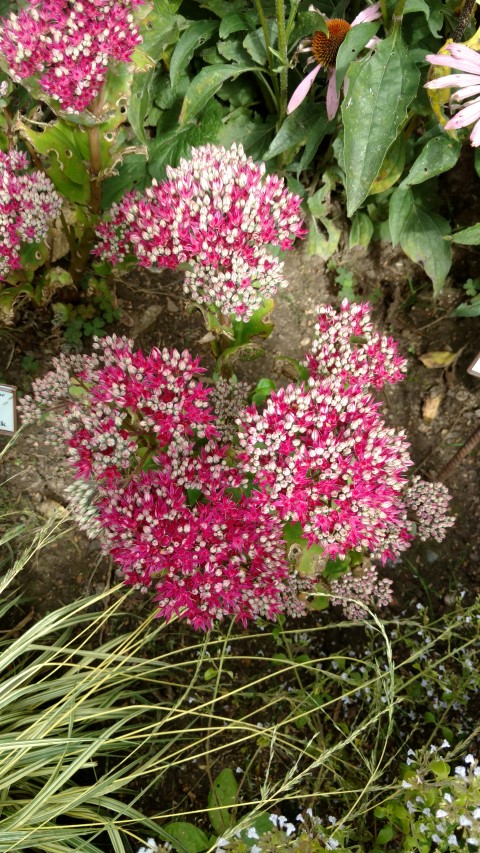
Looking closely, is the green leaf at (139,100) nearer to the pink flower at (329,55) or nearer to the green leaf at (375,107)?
the pink flower at (329,55)

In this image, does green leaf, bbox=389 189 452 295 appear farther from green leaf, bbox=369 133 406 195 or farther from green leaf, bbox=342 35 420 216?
green leaf, bbox=342 35 420 216

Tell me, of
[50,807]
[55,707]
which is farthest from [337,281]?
[50,807]

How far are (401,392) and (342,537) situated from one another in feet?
2.59

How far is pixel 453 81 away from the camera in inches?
42.7

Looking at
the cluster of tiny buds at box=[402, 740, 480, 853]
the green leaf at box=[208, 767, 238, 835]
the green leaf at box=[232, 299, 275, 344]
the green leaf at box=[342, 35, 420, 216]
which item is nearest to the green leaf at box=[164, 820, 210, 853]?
the green leaf at box=[208, 767, 238, 835]

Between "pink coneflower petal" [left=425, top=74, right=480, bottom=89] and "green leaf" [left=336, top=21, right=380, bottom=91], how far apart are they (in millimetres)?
155

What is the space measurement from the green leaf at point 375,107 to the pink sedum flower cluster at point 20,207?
0.62 metres

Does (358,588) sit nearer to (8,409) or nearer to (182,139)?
(8,409)

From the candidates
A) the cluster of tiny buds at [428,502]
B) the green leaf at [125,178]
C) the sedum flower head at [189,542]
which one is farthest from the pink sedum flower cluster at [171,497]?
the green leaf at [125,178]

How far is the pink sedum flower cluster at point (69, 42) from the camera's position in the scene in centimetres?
106

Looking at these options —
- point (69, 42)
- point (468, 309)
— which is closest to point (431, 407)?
point (468, 309)

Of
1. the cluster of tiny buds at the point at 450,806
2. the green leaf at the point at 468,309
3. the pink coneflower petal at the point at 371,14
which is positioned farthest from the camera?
the green leaf at the point at 468,309

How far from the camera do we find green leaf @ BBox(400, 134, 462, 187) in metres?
1.26

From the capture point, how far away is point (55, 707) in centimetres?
114
